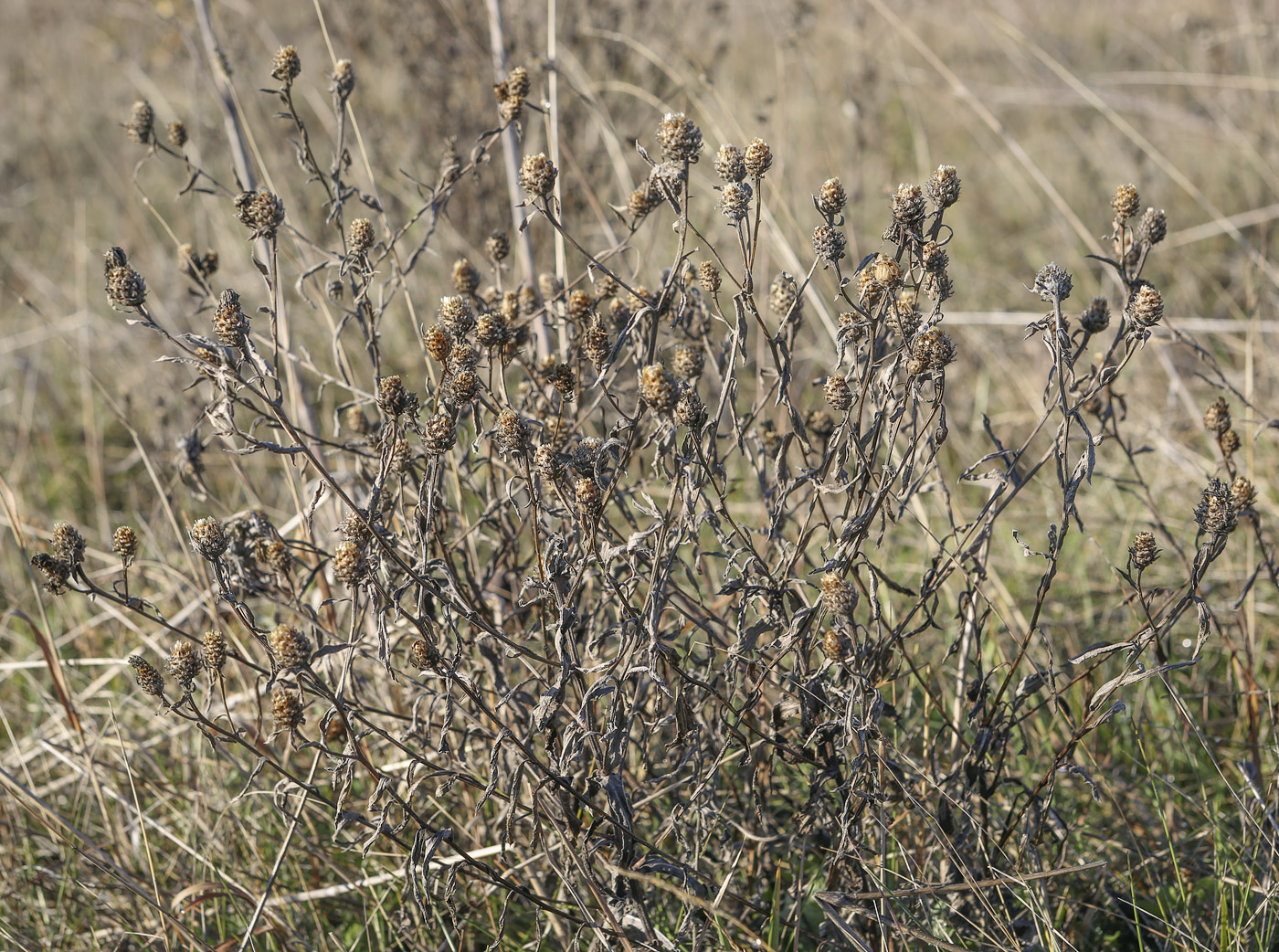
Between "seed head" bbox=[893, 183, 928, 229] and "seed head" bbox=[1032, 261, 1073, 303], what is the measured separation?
0.17m

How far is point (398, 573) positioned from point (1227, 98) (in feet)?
16.9

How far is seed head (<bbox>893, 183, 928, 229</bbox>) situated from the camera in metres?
1.25

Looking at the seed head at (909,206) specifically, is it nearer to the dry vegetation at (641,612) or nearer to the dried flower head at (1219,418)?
the dry vegetation at (641,612)

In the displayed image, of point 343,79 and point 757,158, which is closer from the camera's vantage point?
point 757,158

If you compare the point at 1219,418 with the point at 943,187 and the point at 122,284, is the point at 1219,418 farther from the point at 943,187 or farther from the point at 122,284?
the point at 122,284

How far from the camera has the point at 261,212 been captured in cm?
140

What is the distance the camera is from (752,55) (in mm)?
6938

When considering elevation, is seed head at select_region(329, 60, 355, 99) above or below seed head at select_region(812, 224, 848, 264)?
above

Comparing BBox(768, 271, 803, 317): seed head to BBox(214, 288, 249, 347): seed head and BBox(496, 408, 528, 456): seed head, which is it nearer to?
BBox(496, 408, 528, 456): seed head

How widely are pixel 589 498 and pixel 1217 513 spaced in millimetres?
851

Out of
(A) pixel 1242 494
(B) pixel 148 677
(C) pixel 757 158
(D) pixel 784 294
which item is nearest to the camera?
(C) pixel 757 158

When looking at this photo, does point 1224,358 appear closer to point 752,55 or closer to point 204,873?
point 204,873

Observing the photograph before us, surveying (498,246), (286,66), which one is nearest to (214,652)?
(498,246)

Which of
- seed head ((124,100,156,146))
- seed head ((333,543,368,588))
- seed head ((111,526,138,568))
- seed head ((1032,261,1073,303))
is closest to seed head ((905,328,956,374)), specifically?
seed head ((1032,261,1073,303))
